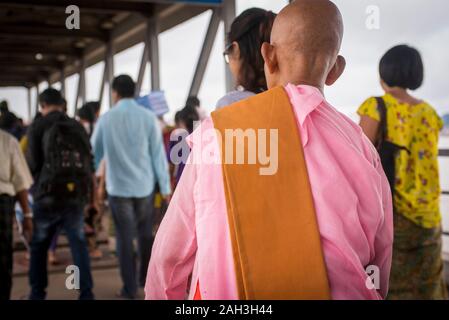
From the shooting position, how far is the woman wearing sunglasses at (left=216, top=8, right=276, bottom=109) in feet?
5.31

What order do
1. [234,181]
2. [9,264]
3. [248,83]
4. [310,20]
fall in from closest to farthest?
[234,181]
[310,20]
[248,83]
[9,264]

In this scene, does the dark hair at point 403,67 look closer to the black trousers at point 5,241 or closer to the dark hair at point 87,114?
the black trousers at point 5,241

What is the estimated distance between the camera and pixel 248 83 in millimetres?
1631

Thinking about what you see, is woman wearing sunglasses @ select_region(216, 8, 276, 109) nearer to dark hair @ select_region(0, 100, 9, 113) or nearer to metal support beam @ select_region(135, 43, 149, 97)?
dark hair @ select_region(0, 100, 9, 113)

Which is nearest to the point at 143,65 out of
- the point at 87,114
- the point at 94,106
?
the point at 94,106

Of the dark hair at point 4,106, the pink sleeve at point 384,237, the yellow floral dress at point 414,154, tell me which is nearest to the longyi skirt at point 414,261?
the yellow floral dress at point 414,154

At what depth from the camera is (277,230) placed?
0.96 meters

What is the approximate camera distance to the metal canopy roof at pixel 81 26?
19.1 feet

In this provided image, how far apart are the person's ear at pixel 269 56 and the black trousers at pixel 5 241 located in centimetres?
237

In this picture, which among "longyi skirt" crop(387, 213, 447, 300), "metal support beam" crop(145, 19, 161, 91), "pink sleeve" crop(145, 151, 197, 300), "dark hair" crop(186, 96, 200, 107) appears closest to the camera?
"pink sleeve" crop(145, 151, 197, 300)

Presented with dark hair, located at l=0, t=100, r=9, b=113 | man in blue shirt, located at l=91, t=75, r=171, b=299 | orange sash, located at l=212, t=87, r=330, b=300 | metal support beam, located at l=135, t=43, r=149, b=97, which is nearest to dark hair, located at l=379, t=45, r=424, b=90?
orange sash, located at l=212, t=87, r=330, b=300
